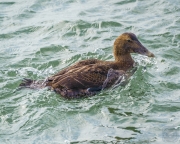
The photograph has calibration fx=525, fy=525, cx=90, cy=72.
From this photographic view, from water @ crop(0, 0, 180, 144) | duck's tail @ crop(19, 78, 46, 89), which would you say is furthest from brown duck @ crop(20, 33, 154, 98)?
water @ crop(0, 0, 180, 144)

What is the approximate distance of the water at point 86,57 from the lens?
8273 mm

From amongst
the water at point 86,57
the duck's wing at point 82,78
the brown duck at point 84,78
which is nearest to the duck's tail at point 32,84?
the brown duck at point 84,78

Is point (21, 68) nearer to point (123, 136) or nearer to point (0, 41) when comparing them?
point (0, 41)

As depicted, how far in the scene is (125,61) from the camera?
1032 centimetres

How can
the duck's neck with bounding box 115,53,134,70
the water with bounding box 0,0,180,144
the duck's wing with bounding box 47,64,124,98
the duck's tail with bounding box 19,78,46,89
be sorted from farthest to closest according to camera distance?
the duck's neck with bounding box 115,53,134,70 < the duck's tail with bounding box 19,78,46,89 < the duck's wing with bounding box 47,64,124,98 < the water with bounding box 0,0,180,144

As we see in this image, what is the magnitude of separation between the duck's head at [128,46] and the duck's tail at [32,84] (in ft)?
5.50

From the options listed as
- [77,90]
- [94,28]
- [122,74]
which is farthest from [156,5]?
[77,90]

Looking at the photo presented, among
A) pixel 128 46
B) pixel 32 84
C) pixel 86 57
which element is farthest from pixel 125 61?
pixel 32 84

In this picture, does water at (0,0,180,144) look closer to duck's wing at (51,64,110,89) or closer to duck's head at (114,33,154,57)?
duck's wing at (51,64,110,89)

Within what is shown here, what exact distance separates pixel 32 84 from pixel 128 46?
6.81 feet

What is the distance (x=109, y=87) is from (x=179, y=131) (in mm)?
2015

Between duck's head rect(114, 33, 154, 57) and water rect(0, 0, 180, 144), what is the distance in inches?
17.4

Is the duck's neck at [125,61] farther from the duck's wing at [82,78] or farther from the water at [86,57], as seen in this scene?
the duck's wing at [82,78]

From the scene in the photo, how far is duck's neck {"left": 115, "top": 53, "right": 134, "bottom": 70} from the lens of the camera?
1027cm
